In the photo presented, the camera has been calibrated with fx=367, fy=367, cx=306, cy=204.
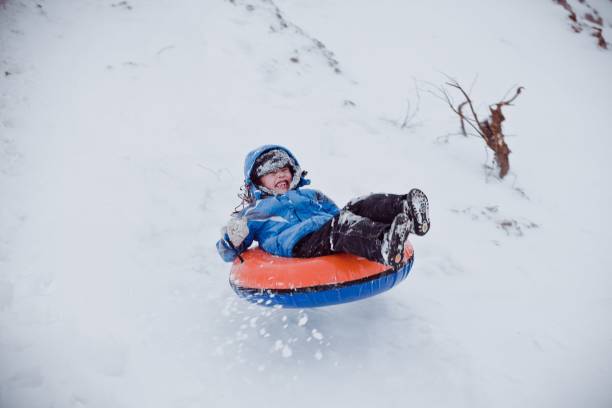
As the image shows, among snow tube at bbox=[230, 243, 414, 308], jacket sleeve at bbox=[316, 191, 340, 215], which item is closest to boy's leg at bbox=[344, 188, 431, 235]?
snow tube at bbox=[230, 243, 414, 308]

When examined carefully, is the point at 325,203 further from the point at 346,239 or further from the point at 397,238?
the point at 397,238

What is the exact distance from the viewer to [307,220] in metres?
2.39

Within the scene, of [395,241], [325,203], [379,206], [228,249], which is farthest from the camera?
[325,203]

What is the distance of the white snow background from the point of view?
2117 mm

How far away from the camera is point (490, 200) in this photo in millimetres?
4594

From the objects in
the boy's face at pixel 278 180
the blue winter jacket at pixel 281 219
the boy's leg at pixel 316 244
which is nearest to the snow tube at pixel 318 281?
the boy's leg at pixel 316 244

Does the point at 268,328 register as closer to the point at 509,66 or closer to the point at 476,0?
the point at 509,66

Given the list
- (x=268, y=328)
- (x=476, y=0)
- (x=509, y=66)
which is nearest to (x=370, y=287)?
(x=268, y=328)

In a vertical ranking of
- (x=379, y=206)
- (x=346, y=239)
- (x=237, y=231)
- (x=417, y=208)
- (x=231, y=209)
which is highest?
(x=417, y=208)

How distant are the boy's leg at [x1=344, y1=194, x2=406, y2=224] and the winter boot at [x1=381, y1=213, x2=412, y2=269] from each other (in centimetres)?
13

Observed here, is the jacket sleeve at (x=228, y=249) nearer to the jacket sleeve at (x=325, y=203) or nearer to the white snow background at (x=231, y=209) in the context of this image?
the white snow background at (x=231, y=209)

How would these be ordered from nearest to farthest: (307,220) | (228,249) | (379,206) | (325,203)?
(379,206), (307,220), (228,249), (325,203)

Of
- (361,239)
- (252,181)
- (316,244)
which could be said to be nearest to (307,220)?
(316,244)

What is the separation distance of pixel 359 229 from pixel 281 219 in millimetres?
835
